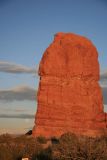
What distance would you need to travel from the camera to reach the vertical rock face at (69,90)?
71688 mm

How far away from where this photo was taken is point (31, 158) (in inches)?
979

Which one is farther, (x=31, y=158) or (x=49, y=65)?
(x=49, y=65)

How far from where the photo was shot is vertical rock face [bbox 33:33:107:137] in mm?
71688

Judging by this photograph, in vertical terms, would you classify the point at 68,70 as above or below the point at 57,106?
above

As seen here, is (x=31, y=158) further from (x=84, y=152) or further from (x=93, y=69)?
(x=93, y=69)

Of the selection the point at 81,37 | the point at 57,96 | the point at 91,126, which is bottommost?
the point at 91,126

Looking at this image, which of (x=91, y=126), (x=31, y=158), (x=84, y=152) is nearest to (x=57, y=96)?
(x=91, y=126)

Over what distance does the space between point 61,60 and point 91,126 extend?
1235cm

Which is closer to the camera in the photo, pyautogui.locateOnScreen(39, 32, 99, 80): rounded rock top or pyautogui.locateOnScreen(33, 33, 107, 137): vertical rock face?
pyautogui.locateOnScreen(33, 33, 107, 137): vertical rock face

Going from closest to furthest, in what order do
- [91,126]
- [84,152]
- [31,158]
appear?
[84,152], [31,158], [91,126]

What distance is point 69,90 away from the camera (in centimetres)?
7412

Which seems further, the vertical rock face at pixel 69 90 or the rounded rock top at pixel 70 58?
the rounded rock top at pixel 70 58

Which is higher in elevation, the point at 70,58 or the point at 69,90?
the point at 70,58

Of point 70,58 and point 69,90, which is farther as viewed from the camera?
point 70,58
